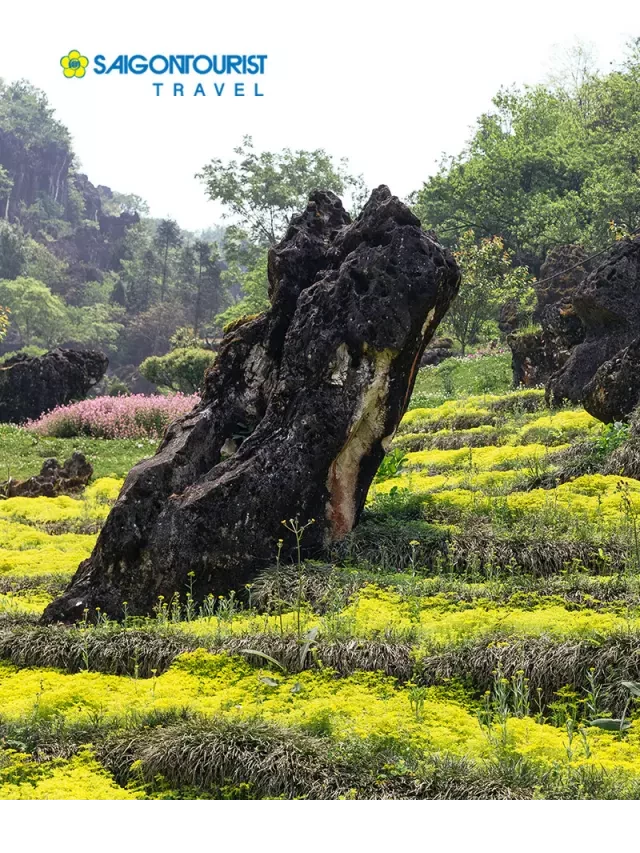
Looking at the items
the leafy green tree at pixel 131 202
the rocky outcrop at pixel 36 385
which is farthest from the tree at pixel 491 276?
the leafy green tree at pixel 131 202

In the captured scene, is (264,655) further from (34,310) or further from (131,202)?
(131,202)

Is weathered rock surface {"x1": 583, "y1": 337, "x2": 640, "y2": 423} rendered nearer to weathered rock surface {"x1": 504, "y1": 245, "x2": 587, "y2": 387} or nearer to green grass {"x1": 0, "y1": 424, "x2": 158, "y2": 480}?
weathered rock surface {"x1": 504, "y1": 245, "x2": 587, "y2": 387}

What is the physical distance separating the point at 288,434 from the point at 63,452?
14.0 metres

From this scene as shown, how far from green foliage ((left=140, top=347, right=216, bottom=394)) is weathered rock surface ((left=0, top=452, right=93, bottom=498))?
619 inches

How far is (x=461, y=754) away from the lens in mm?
5562

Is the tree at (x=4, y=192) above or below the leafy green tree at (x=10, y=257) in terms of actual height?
above

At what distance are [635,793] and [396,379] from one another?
532cm

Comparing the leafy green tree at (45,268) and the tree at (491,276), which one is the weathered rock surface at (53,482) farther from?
the leafy green tree at (45,268)

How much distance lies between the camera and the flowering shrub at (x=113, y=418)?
2498 cm

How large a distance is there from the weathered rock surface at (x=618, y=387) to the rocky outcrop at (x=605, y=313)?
72.2 inches

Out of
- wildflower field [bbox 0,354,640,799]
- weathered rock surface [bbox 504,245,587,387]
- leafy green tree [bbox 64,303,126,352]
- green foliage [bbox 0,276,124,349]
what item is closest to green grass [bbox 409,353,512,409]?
weathered rock surface [bbox 504,245,587,387]

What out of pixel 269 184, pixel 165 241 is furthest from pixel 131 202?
pixel 269 184

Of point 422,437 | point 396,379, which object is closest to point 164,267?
point 422,437

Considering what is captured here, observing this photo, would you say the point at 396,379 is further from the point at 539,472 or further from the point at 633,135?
the point at 633,135
